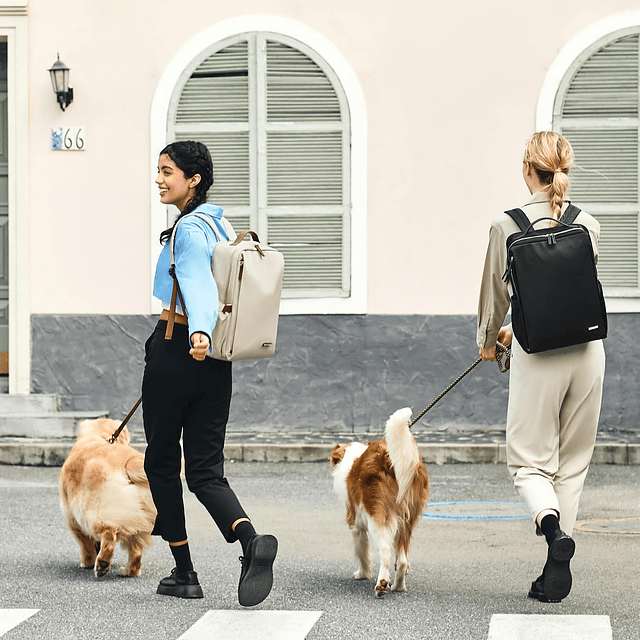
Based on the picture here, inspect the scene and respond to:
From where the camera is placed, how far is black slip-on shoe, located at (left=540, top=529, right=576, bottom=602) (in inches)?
190

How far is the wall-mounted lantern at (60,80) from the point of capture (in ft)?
38.0

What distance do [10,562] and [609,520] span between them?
358 centimetres

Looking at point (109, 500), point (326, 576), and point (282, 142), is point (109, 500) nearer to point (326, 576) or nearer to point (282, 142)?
point (326, 576)

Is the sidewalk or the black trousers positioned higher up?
the black trousers

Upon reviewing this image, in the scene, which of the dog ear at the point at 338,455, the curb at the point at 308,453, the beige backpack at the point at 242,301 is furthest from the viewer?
the curb at the point at 308,453

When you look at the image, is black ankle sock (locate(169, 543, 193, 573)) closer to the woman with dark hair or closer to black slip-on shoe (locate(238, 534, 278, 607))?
the woman with dark hair

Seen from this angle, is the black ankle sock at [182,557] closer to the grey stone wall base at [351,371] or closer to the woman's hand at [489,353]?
the woman's hand at [489,353]

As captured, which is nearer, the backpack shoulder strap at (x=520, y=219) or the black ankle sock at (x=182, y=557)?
the backpack shoulder strap at (x=520, y=219)

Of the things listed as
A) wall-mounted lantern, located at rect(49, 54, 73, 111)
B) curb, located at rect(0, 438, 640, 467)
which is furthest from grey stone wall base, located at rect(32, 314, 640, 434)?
wall-mounted lantern, located at rect(49, 54, 73, 111)

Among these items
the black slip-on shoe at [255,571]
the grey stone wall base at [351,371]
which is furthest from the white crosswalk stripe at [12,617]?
the grey stone wall base at [351,371]

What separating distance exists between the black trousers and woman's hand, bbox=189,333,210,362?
0.75ft

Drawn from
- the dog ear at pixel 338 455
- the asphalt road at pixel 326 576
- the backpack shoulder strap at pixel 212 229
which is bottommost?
the asphalt road at pixel 326 576

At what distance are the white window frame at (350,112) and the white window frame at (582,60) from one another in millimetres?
1697

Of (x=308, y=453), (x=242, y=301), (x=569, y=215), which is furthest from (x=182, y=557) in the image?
(x=308, y=453)
